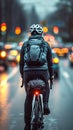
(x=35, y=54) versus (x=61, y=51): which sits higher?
(x=35, y=54)

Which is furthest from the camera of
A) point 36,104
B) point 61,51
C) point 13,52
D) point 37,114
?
point 61,51

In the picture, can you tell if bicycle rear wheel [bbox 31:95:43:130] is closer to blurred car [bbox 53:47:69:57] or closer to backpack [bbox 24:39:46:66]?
backpack [bbox 24:39:46:66]

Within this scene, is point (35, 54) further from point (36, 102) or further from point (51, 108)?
point (51, 108)

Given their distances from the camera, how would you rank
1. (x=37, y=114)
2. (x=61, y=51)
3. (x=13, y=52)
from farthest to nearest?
(x=61, y=51) < (x=13, y=52) < (x=37, y=114)

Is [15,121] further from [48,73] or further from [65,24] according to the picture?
[65,24]

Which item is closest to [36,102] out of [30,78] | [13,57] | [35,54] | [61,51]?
[30,78]

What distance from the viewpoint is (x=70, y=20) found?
128375mm

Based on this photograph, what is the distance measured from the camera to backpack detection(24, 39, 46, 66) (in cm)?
959

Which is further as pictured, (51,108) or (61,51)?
(61,51)

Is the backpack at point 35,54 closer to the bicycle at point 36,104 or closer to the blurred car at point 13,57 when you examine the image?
the bicycle at point 36,104

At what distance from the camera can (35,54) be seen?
31.5ft

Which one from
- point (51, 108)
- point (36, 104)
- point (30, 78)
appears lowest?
point (51, 108)

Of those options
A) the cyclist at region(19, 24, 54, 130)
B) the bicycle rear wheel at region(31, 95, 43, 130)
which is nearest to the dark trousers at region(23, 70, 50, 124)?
the cyclist at region(19, 24, 54, 130)

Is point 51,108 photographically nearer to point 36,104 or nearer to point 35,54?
point 36,104
